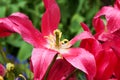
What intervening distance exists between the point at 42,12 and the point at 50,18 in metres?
1.70

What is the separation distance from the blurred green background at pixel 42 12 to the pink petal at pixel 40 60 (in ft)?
4.72

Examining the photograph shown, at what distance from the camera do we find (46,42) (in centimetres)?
92

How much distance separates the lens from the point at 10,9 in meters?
2.45

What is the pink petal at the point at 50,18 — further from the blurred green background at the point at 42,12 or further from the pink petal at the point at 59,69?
the blurred green background at the point at 42,12

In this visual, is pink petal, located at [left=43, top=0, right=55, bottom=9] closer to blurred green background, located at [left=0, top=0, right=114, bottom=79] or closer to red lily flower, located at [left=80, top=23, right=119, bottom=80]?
red lily flower, located at [left=80, top=23, right=119, bottom=80]

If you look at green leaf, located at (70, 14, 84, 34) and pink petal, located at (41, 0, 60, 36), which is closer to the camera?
pink petal, located at (41, 0, 60, 36)

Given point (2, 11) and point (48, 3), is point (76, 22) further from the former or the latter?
point (48, 3)

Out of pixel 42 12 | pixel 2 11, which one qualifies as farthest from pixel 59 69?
pixel 42 12

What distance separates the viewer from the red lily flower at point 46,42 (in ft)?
2.63

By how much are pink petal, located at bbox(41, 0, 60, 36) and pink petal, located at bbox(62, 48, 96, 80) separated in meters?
0.09

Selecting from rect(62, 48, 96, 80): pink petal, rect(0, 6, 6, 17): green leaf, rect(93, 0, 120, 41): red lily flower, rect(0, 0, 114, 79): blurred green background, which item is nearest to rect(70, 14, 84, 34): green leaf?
rect(0, 0, 114, 79): blurred green background

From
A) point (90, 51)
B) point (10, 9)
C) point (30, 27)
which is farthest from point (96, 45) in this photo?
point (10, 9)

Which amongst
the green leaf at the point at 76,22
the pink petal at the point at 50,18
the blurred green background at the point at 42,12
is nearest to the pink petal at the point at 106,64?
the pink petal at the point at 50,18

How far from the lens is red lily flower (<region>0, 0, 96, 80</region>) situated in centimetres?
80
